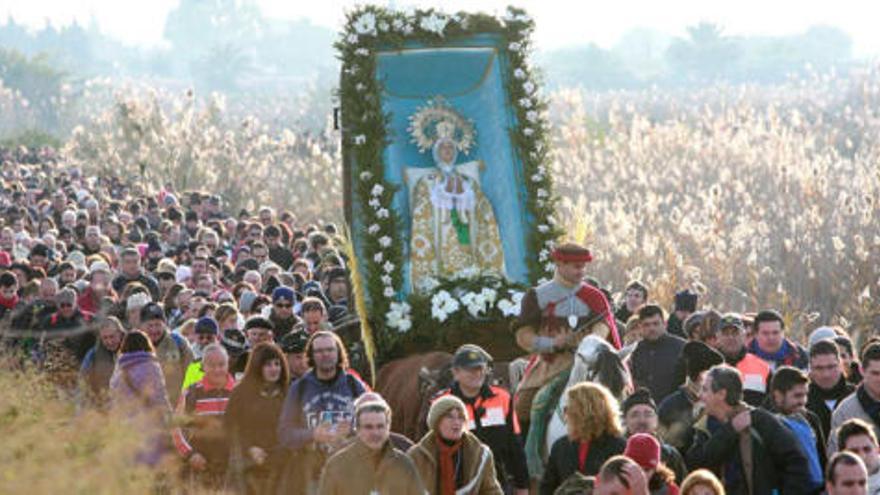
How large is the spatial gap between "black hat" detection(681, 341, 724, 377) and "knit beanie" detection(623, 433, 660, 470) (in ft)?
10.5

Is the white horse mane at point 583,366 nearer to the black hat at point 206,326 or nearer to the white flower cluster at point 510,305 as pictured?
the black hat at point 206,326

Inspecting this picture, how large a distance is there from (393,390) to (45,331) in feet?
12.0

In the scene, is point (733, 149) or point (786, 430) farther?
point (733, 149)

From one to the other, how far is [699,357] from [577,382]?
815mm

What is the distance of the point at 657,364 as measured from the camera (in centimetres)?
1608

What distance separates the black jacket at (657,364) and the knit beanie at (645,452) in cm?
519

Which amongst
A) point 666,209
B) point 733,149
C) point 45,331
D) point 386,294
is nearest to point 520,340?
point 386,294

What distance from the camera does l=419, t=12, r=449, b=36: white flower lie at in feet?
66.5

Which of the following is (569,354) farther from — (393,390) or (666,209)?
(666,209)

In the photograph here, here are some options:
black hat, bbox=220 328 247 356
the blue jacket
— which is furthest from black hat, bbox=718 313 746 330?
black hat, bbox=220 328 247 356

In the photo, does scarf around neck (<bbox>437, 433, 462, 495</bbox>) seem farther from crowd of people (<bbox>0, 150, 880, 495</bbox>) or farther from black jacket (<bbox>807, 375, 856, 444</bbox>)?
black jacket (<bbox>807, 375, 856, 444</bbox>)

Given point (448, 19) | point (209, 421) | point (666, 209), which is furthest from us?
point (666, 209)

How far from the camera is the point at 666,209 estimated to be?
31.6 m

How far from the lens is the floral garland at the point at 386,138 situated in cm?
1923
